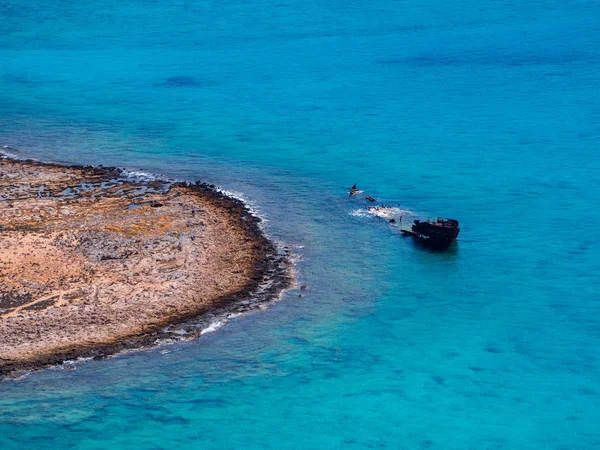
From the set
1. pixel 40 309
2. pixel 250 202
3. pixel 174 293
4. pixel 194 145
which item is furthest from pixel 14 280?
pixel 194 145

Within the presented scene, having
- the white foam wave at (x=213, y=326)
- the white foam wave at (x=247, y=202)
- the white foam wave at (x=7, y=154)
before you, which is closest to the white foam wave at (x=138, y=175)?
the white foam wave at (x=247, y=202)

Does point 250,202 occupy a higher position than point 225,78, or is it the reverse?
point 225,78

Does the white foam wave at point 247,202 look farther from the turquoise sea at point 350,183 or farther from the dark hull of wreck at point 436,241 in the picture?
the dark hull of wreck at point 436,241

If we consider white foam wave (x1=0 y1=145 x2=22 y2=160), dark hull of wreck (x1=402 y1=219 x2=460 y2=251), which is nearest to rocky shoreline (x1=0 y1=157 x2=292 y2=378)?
white foam wave (x1=0 y1=145 x2=22 y2=160)

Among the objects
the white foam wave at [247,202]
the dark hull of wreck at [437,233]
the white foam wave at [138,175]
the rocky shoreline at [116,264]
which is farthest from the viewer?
the white foam wave at [138,175]

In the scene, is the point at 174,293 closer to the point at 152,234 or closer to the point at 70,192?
the point at 152,234

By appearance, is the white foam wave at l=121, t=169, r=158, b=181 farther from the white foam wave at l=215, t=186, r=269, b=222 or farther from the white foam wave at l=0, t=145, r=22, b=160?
the white foam wave at l=0, t=145, r=22, b=160

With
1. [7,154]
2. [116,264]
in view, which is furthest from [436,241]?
[7,154]
